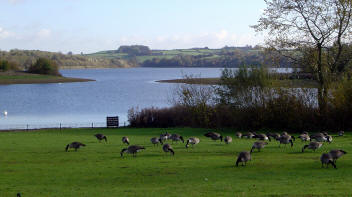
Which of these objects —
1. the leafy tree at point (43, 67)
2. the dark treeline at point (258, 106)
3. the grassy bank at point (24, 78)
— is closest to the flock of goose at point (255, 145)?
the dark treeline at point (258, 106)

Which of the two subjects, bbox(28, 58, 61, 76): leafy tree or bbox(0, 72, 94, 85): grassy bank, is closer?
bbox(0, 72, 94, 85): grassy bank

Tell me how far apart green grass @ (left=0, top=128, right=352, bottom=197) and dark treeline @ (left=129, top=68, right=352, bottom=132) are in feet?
51.6

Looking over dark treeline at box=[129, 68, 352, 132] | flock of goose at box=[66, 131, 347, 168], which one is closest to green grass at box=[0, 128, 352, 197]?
flock of goose at box=[66, 131, 347, 168]

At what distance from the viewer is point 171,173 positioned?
1939 centimetres

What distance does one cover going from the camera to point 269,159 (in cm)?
2281

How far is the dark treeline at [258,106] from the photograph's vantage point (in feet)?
140

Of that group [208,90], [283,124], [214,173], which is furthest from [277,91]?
[214,173]

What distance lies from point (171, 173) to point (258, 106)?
1103 inches

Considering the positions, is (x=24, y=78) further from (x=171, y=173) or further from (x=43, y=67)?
(x=171, y=173)

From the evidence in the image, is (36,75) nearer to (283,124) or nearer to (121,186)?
(283,124)

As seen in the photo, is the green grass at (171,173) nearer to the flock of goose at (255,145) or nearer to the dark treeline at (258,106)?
the flock of goose at (255,145)

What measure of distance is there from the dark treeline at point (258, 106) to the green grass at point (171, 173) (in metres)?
15.7

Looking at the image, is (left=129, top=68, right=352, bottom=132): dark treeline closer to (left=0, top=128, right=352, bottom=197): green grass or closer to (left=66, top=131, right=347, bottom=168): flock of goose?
(left=66, top=131, right=347, bottom=168): flock of goose

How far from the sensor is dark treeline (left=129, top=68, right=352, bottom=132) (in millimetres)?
42812
